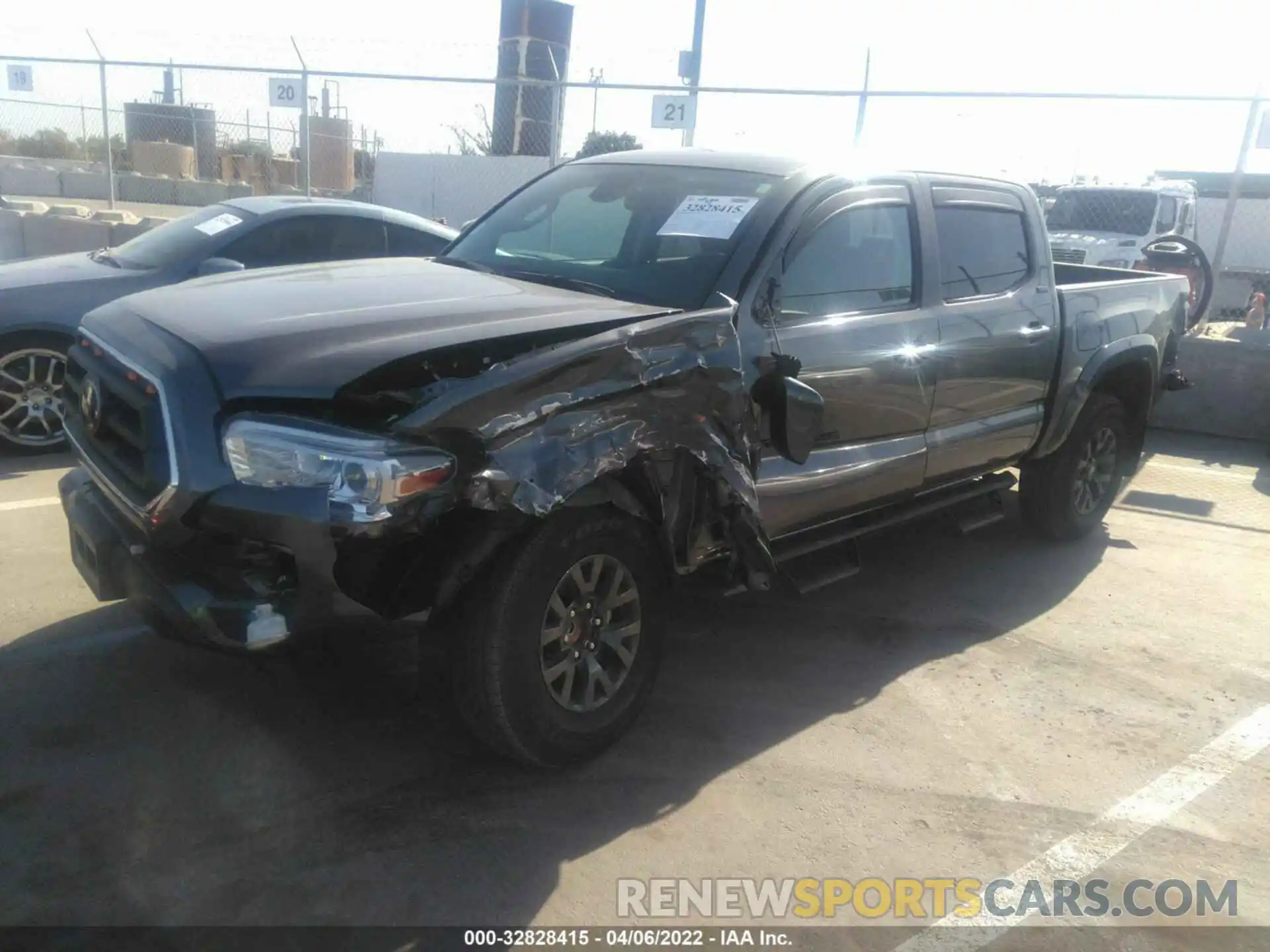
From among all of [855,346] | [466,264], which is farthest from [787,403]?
[466,264]

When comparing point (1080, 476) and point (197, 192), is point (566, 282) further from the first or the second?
point (197, 192)

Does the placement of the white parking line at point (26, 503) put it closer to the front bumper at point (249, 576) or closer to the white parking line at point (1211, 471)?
the front bumper at point (249, 576)

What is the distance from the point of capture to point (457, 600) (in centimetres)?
300

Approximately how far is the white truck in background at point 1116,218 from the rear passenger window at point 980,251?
10923 mm

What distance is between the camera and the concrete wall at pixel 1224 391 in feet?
28.6

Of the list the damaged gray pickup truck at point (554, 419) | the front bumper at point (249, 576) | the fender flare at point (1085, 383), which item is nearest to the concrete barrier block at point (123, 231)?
the damaged gray pickup truck at point (554, 419)

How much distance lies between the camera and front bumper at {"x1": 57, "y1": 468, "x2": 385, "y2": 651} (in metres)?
2.71

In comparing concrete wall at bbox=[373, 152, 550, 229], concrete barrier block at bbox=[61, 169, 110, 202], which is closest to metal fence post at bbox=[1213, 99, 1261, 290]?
concrete wall at bbox=[373, 152, 550, 229]

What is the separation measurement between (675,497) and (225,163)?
2891 cm

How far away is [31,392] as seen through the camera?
611 centimetres

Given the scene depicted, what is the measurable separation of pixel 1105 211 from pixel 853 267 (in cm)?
1426

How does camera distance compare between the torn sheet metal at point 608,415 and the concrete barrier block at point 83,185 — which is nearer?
the torn sheet metal at point 608,415

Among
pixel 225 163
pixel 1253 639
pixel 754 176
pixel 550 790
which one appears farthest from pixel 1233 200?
pixel 225 163

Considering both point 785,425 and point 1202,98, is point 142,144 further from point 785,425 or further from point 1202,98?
point 785,425
